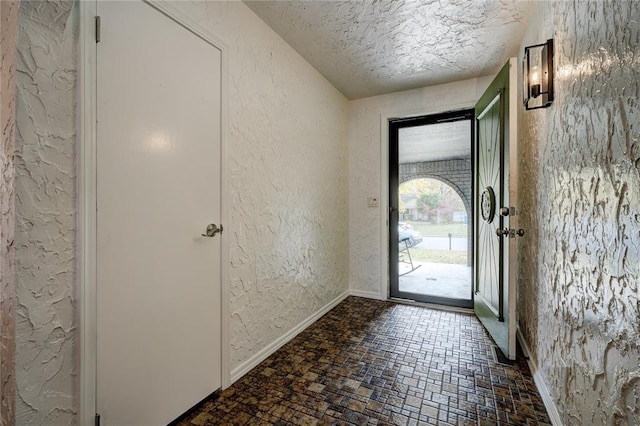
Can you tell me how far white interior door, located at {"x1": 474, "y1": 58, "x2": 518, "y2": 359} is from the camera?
1895 mm

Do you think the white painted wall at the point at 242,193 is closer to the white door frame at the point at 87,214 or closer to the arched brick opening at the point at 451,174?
the white door frame at the point at 87,214

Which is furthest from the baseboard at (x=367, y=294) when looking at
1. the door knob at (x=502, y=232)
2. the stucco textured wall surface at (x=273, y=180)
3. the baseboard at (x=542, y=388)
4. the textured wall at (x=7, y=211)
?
the textured wall at (x=7, y=211)

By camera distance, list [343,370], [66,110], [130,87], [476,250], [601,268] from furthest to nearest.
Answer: [476,250] → [343,370] → [130,87] → [66,110] → [601,268]

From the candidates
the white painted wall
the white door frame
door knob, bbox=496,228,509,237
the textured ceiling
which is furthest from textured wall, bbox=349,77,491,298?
the white door frame

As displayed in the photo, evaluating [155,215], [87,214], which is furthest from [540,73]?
[87,214]

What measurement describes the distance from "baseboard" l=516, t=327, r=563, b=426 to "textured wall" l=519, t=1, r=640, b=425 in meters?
0.06

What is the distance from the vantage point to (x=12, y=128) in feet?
2.43

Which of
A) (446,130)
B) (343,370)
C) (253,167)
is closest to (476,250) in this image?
(446,130)

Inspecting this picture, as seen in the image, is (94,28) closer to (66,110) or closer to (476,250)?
(66,110)

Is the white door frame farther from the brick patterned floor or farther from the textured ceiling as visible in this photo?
the textured ceiling

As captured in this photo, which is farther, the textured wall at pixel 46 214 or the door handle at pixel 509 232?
the door handle at pixel 509 232

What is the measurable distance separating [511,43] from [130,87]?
276 cm

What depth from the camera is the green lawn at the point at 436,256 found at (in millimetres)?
3831

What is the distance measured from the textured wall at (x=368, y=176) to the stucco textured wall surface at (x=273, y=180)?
1.45 feet
